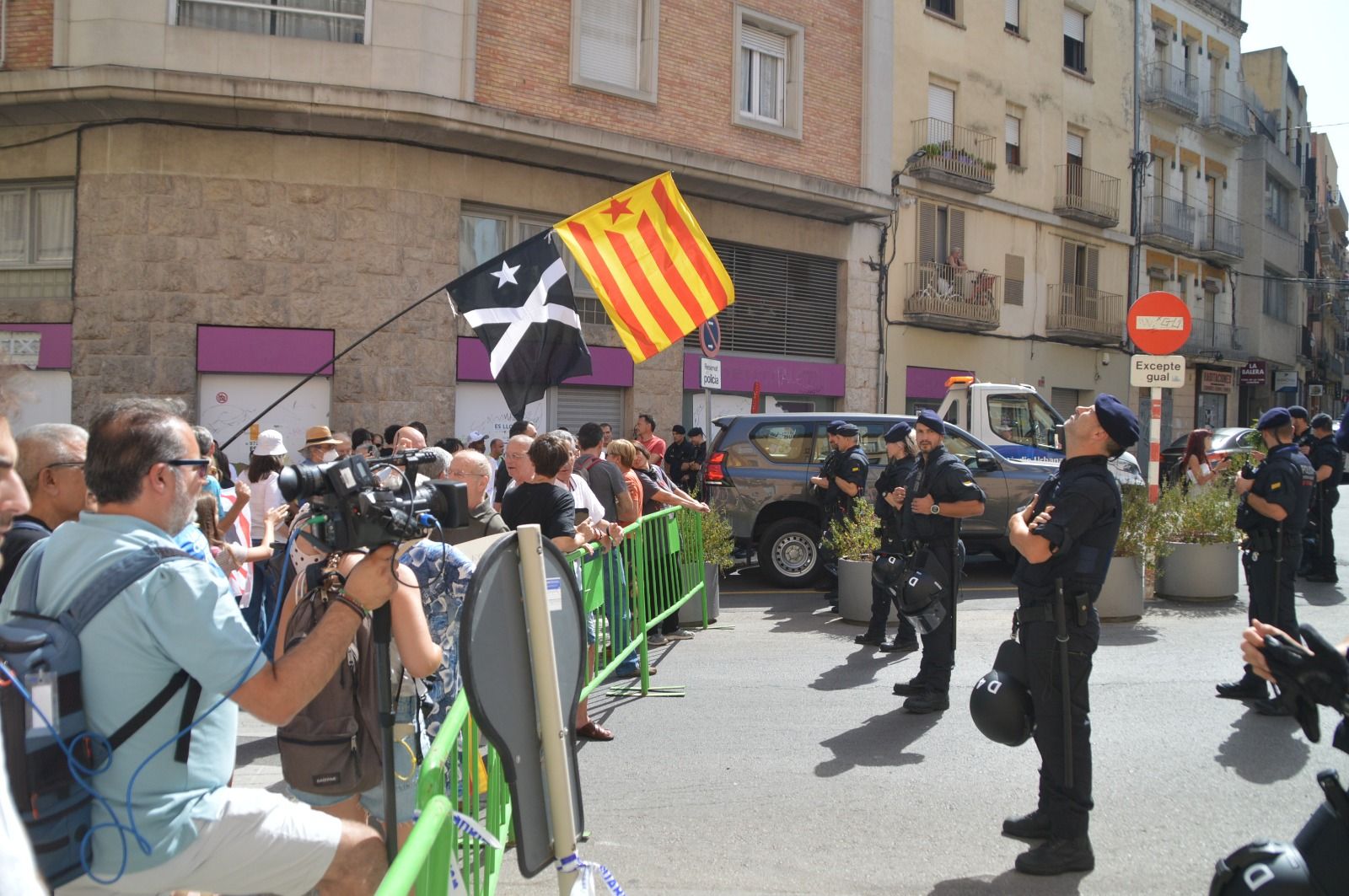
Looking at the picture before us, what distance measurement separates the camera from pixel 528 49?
1522 cm

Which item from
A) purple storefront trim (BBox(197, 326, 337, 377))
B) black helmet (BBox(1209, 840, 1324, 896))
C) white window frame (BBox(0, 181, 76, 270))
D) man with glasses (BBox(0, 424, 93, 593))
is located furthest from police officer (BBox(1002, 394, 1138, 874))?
white window frame (BBox(0, 181, 76, 270))

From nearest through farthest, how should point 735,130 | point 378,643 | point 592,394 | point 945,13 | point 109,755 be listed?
point 109,755
point 378,643
point 592,394
point 735,130
point 945,13

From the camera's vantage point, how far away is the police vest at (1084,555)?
14.6 ft

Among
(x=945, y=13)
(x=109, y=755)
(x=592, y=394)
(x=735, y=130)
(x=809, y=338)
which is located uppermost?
(x=945, y=13)

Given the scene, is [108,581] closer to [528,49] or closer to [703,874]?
[703,874]

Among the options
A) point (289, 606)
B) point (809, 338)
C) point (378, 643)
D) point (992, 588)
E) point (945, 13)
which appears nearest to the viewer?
point (378, 643)

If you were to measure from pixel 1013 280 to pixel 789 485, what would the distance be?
52.9ft

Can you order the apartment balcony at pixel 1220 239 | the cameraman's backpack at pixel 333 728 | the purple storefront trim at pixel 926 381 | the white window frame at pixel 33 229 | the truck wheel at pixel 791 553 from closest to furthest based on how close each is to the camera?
1. the cameraman's backpack at pixel 333 728
2. the truck wheel at pixel 791 553
3. the white window frame at pixel 33 229
4. the purple storefront trim at pixel 926 381
5. the apartment balcony at pixel 1220 239

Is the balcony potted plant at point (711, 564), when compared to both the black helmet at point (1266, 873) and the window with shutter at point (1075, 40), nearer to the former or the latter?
the black helmet at point (1266, 873)

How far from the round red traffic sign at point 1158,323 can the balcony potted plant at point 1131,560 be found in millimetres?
1822

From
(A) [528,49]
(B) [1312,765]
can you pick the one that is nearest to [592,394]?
(A) [528,49]

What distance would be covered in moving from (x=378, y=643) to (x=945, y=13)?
80.0 feet

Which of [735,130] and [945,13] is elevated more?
[945,13]

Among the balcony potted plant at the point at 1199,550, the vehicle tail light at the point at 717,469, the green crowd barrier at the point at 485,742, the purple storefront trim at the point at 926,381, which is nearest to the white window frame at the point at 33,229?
the vehicle tail light at the point at 717,469
